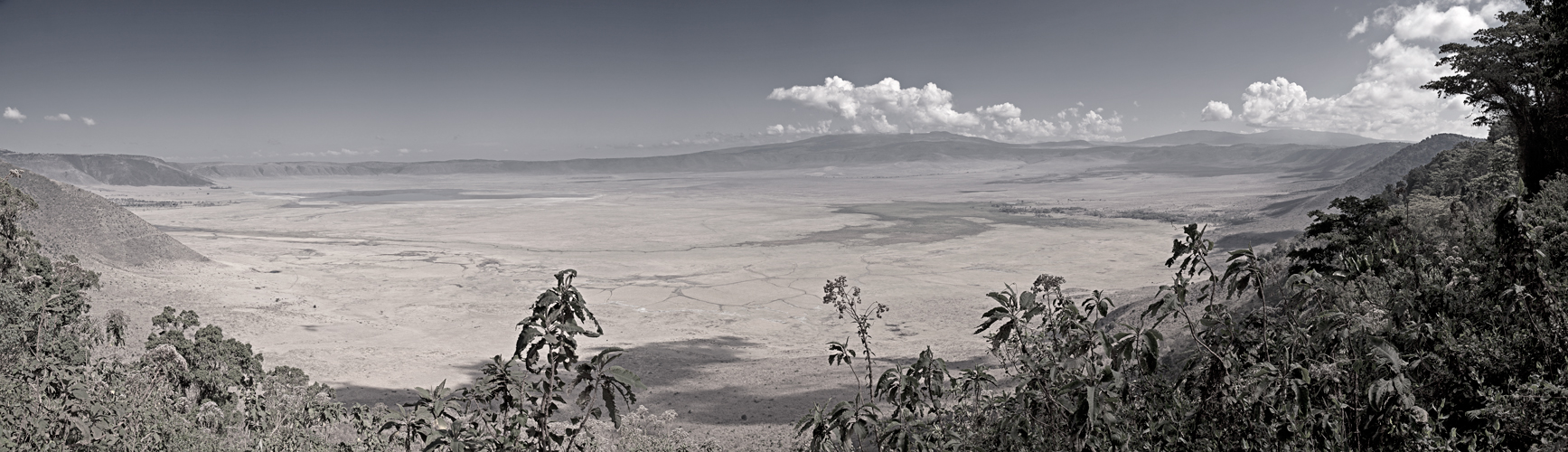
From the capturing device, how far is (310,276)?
35.3 metres

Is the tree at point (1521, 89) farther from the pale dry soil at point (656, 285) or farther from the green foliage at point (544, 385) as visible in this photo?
the green foliage at point (544, 385)

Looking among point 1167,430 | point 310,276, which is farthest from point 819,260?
point 1167,430

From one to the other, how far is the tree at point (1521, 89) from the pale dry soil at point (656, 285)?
35.3 ft

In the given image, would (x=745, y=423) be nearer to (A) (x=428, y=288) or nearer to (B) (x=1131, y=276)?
(A) (x=428, y=288)

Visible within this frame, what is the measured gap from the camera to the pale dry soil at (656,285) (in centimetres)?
1923

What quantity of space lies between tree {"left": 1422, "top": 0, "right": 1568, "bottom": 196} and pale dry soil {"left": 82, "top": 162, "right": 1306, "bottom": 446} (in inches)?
423

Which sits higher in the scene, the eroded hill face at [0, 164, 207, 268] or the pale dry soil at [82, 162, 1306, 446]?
the eroded hill face at [0, 164, 207, 268]

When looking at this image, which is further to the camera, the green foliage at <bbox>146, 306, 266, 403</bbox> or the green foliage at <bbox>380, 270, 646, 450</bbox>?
the green foliage at <bbox>146, 306, 266, 403</bbox>

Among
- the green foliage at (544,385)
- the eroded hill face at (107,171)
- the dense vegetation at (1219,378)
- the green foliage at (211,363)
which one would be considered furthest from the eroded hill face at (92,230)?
the eroded hill face at (107,171)

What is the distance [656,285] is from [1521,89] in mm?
29330

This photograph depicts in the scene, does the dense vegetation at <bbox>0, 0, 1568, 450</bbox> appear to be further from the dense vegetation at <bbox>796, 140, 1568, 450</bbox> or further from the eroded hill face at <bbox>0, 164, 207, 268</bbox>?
the eroded hill face at <bbox>0, 164, 207, 268</bbox>

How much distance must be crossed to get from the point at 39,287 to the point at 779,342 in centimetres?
1701

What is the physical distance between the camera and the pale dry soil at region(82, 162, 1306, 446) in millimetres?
19234

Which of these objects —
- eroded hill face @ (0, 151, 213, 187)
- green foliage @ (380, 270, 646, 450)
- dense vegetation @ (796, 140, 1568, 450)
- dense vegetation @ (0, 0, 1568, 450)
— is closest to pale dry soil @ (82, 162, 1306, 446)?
green foliage @ (380, 270, 646, 450)
